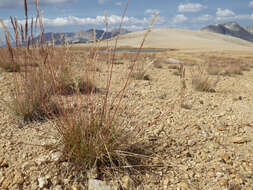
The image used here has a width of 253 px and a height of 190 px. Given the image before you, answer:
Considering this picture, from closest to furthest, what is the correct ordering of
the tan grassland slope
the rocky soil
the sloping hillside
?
the rocky soil < the tan grassland slope < the sloping hillside

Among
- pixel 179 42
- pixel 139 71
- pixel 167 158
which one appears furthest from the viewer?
pixel 179 42

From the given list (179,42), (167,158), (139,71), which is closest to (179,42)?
(179,42)

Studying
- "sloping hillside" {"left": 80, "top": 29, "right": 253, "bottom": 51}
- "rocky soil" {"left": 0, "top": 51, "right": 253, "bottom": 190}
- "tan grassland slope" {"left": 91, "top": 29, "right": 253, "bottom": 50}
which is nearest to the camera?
"rocky soil" {"left": 0, "top": 51, "right": 253, "bottom": 190}

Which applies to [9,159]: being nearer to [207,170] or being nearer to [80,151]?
[80,151]

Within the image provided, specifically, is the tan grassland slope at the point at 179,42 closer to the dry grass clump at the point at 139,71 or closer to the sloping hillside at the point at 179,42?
the sloping hillside at the point at 179,42

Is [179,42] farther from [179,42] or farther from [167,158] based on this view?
[167,158]

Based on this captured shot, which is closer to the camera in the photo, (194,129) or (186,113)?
(194,129)

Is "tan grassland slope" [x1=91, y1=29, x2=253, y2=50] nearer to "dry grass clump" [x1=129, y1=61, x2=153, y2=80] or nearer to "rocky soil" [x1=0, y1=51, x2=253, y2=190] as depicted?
"dry grass clump" [x1=129, y1=61, x2=153, y2=80]

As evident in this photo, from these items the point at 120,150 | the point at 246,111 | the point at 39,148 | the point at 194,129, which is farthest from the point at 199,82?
the point at 39,148

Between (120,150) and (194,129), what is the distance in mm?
1102

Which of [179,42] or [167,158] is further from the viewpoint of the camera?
[179,42]

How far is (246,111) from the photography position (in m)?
2.92

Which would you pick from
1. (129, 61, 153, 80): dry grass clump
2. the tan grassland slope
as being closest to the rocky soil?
(129, 61, 153, 80): dry grass clump

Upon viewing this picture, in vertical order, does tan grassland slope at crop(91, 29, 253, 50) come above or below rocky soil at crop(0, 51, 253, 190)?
above
